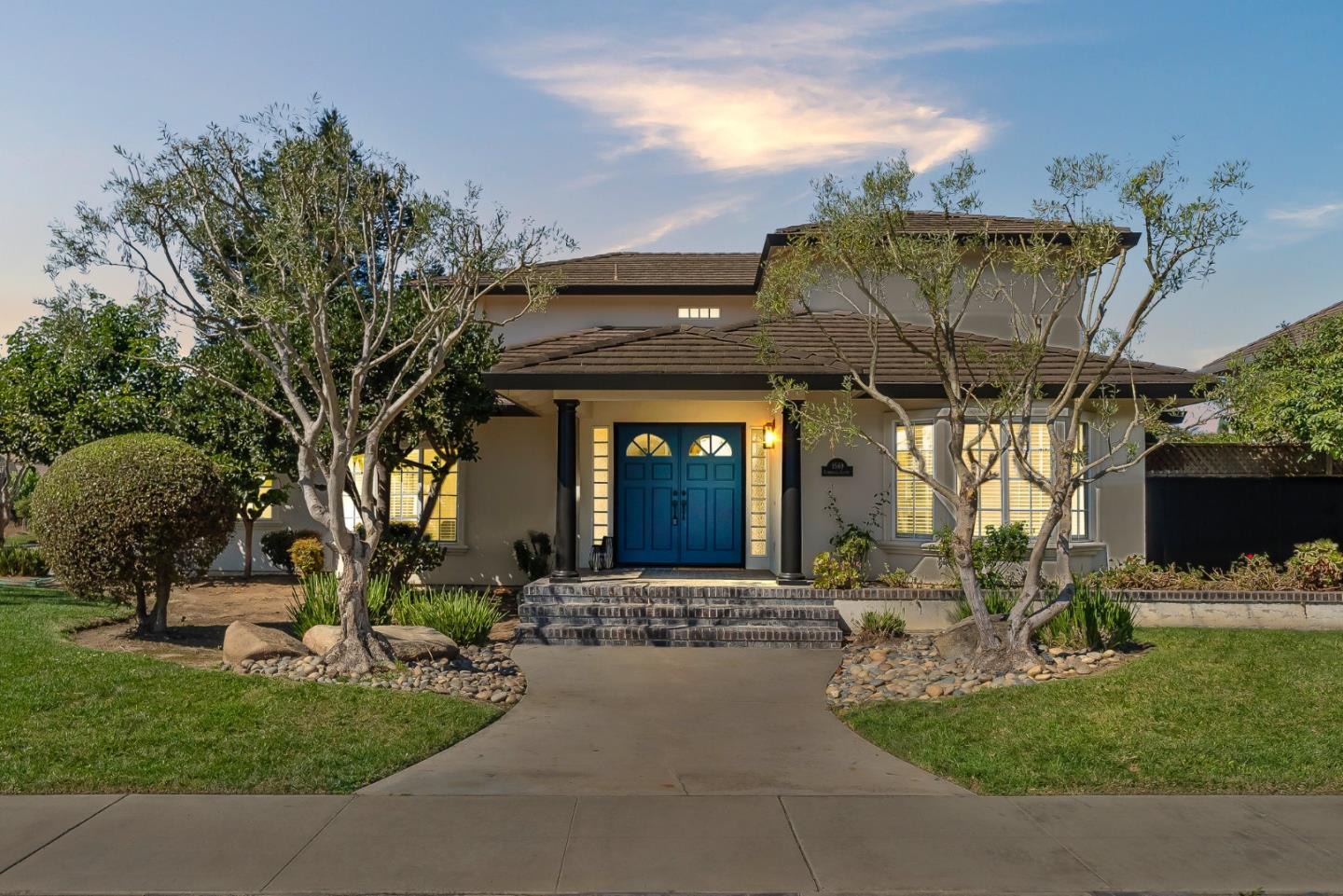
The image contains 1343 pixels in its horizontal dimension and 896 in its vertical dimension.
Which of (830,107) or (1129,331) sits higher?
(830,107)

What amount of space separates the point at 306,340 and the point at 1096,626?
10.2 m

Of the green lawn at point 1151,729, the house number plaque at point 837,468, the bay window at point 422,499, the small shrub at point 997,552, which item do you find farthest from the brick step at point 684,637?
the bay window at point 422,499

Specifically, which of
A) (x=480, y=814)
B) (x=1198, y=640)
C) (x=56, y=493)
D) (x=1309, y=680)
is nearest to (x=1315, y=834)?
(x=1309, y=680)

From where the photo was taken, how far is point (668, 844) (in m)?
5.66

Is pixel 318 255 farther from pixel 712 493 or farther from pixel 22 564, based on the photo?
pixel 22 564

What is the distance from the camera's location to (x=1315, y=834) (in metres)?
5.89

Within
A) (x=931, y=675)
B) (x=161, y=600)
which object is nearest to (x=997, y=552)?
(x=931, y=675)

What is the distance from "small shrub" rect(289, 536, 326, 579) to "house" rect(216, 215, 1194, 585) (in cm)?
181

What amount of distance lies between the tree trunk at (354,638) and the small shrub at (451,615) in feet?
4.74

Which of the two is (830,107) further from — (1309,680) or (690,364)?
(1309,680)

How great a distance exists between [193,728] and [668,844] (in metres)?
4.12

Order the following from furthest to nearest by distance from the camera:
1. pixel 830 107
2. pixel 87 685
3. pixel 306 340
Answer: pixel 306 340 → pixel 830 107 → pixel 87 685

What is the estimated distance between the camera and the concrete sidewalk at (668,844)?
5125mm

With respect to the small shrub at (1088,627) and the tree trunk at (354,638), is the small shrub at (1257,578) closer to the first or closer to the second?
the small shrub at (1088,627)
